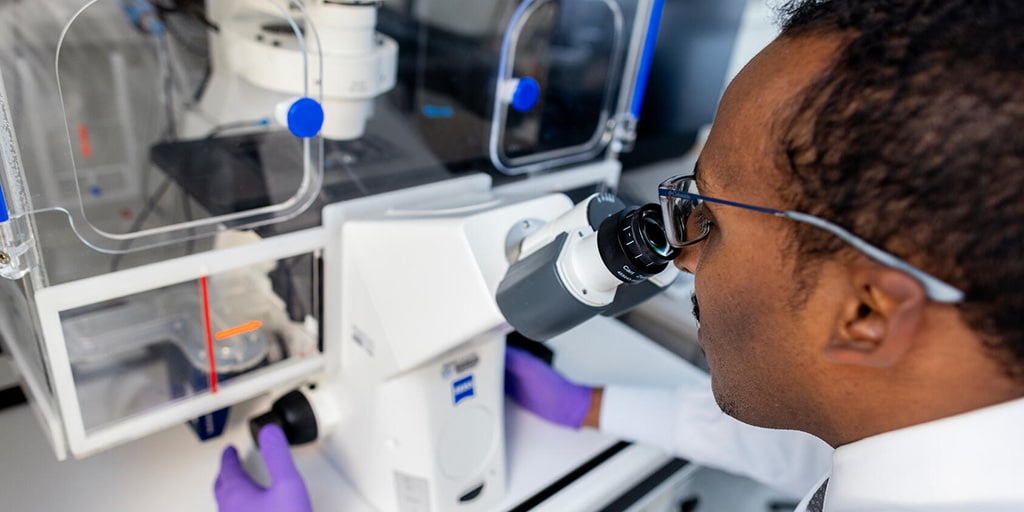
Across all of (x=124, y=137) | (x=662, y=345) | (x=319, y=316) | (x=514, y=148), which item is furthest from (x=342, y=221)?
(x=662, y=345)

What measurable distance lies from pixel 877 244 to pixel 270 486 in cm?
76

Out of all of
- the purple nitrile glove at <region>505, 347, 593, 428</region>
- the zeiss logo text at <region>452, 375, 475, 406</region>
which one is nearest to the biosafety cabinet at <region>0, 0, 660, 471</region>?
the zeiss logo text at <region>452, 375, 475, 406</region>

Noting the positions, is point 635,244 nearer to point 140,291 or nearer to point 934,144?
point 934,144

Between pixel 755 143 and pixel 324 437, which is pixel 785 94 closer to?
pixel 755 143

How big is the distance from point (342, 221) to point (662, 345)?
0.90m

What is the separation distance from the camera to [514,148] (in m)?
1.07

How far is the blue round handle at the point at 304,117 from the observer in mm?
777

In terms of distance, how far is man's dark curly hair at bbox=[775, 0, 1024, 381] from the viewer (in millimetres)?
420

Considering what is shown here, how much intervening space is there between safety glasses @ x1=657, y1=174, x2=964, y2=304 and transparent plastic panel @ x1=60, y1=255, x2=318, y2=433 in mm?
489

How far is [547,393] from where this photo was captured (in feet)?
3.58

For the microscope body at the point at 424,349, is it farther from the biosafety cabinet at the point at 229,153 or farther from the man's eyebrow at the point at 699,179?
the man's eyebrow at the point at 699,179

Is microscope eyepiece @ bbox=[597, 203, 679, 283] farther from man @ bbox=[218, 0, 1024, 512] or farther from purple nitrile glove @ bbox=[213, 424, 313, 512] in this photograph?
purple nitrile glove @ bbox=[213, 424, 313, 512]


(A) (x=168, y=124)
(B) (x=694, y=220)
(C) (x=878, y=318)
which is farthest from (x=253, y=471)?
(C) (x=878, y=318)

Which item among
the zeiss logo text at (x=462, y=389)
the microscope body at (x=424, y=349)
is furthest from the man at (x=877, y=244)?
the zeiss logo text at (x=462, y=389)
